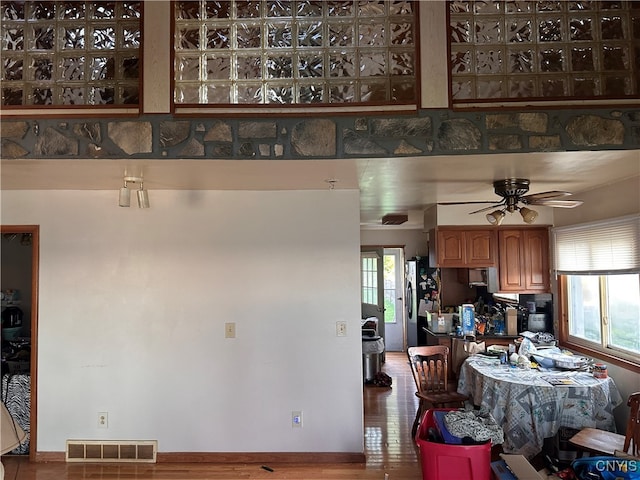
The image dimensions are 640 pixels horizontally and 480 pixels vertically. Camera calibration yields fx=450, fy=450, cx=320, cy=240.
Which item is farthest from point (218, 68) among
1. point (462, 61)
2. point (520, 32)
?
point (520, 32)

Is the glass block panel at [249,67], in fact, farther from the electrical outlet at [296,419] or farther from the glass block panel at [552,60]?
the electrical outlet at [296,419]

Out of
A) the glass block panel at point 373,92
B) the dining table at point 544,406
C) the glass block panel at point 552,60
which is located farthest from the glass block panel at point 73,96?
the dining table at point 544,406

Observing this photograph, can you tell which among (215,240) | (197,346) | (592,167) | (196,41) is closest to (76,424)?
(197,346)

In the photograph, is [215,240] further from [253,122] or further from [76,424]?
[76,424]

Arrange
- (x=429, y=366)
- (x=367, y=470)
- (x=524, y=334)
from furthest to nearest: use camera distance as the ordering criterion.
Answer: (x=524, y=334) → (x=429, y=366) → (x=367, y=470)

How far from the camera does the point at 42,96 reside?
296 cm

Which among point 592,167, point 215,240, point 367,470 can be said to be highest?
point 592,167

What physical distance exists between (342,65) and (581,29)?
58.9 inches

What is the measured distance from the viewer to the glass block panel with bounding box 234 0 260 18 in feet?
9.22

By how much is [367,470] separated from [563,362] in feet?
Result: 6.06

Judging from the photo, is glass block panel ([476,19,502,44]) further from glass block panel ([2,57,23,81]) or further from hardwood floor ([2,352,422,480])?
hardwood floor ([2,352,422,480])

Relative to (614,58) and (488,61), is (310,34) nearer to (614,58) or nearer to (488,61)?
(488,61)

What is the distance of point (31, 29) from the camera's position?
291 cm

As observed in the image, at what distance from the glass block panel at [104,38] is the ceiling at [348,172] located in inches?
31.0
